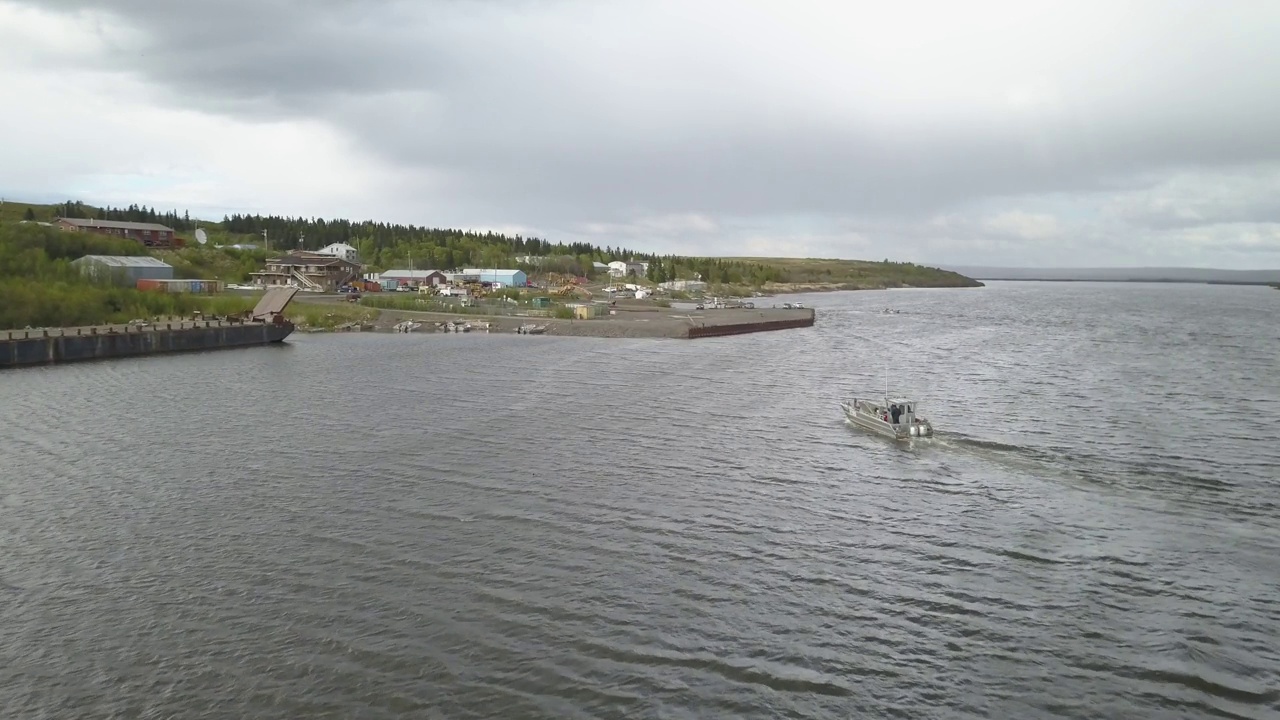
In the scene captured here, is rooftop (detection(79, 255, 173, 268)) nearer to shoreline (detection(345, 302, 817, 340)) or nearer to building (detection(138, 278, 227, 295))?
building (detection(138, 278, 227, 295))

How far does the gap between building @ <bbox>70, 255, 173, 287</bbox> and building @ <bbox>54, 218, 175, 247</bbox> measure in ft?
137

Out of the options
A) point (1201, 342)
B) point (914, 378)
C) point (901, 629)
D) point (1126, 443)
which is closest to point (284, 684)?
point (901, 629)

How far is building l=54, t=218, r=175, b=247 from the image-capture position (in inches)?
5832

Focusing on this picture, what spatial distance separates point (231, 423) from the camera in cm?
4309

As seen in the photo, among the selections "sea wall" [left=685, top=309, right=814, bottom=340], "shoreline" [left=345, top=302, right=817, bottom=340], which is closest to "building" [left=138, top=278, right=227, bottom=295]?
"shoreline" [left=345, top=302, right=817, bottom=340]

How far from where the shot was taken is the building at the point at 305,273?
141 m

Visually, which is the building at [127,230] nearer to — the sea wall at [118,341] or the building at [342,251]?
the building at [342,251]

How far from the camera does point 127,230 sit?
505 feet

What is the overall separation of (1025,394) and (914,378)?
9.81 metres

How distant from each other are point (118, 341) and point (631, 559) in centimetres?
6650

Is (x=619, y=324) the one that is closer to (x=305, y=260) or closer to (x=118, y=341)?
(x=118, y=341)

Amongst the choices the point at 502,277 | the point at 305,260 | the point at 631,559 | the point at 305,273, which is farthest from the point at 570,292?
the point at 631,559

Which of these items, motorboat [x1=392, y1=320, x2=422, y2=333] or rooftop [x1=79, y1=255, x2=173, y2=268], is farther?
rooftop [x1=79, y1=255, x2=173, y2=268]

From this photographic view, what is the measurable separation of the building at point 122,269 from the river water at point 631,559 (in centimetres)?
5664
